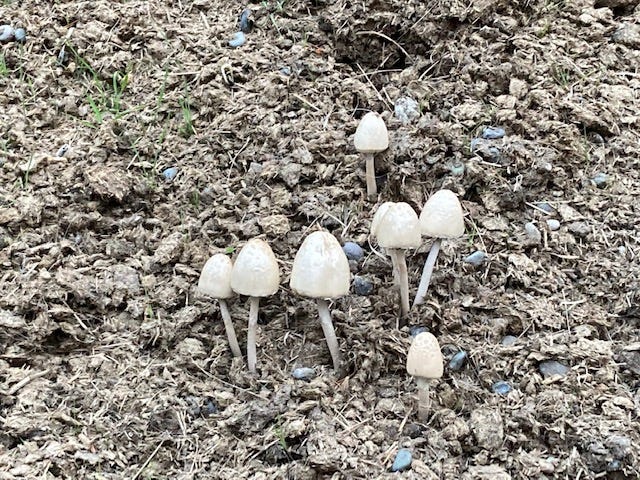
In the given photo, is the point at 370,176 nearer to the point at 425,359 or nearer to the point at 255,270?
the point at 255,270

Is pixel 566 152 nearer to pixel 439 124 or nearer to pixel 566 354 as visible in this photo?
pixel 439 124

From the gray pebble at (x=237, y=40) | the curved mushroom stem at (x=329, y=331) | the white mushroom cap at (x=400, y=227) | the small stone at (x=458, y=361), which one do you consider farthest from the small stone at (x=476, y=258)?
the gray pebble at (x=237, y=40)

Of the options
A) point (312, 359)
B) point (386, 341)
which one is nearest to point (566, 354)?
point (386, 341)

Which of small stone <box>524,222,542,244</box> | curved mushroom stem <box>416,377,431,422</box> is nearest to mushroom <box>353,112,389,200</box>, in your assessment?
small stone <box>524,222,542,244</box>

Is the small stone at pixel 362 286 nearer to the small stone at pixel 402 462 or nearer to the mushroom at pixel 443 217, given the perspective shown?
the mushroom at pixel 443 217

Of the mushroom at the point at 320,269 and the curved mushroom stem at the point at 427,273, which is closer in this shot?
the mushroom at the point at 320,269

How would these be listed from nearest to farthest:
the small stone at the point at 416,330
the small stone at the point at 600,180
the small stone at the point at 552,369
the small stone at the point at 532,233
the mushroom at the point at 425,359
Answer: the mushroom at the point at 425,359 < the small stone at the point at 552,369 < the small stone at the point at 416,330 < the small stone at the point at 532,233 < the small stone at the point at 600,180

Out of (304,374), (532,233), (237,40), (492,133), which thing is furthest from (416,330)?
(237,40)

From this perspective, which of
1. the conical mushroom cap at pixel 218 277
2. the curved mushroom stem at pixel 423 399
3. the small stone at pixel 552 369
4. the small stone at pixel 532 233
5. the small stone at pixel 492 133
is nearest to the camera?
the curved mushroom stem at pixel 423 399
